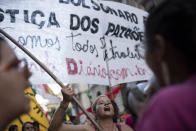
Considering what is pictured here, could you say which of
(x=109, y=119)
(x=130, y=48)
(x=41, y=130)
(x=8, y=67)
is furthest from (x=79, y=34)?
(x=8, y=67)

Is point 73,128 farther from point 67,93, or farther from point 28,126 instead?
point 28,126

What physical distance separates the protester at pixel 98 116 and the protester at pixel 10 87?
1.51 meters

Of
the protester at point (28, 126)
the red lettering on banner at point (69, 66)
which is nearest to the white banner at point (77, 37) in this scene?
the red lettering on banner at point (69, 66)

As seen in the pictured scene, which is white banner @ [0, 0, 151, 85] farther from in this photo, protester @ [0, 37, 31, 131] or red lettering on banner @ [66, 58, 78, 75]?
protester @ [0, 37, 31, 131]

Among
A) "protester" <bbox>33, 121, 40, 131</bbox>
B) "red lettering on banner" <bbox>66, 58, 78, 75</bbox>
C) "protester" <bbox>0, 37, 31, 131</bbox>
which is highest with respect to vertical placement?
"red lettering on banner" <bbox>66, 58, 78, 75</bbox>

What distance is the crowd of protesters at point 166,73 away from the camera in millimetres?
719

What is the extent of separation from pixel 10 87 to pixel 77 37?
2652mm

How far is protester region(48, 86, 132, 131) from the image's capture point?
2.26 meters

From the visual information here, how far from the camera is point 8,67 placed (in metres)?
0.77

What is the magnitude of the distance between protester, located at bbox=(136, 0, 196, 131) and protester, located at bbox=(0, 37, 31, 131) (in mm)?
421

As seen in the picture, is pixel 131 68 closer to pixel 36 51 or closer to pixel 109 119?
pixel 109 119

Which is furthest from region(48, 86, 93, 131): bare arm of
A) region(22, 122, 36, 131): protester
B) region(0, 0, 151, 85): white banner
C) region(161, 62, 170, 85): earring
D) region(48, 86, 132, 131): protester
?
region(161, 62, 170, 85): earring

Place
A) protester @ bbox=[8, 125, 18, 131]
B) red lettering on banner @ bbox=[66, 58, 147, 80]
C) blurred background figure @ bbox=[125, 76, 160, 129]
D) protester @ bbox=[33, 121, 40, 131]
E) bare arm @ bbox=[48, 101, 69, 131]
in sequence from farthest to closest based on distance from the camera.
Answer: protester @ bbox=[33, 121, 40, 131] < protester @ bbox=[8, 125, 18, 131] < red lettering on banner @ bbox=[66, 58, 147, 80] < bare arm @ bbox=[48, 101, 69, 131] < blurred background figure @ bbox=[125, 76, 160, 129]

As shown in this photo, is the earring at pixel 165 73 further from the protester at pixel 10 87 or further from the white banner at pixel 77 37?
→ the white banner at pixel 77 37
